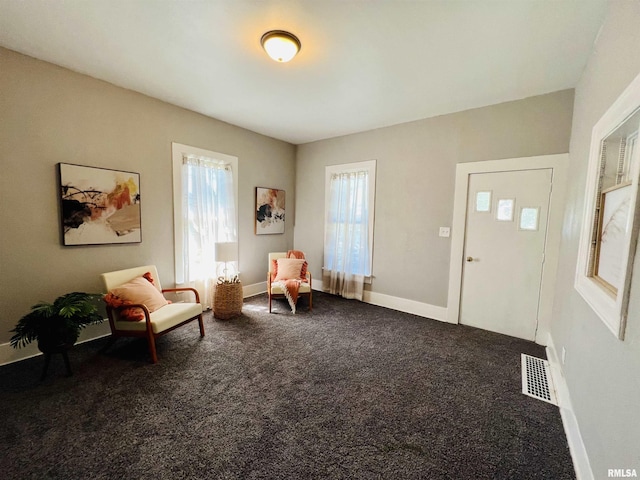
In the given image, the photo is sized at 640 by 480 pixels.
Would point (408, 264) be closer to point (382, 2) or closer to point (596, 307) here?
point (596, 307)

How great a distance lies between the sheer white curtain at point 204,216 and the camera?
11.6ft

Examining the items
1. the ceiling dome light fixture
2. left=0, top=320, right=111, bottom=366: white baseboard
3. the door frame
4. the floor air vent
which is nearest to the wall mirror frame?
the floor air vent

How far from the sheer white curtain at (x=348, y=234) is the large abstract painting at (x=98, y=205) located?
284cm

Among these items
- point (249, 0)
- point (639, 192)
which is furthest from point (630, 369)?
point (249, 0)

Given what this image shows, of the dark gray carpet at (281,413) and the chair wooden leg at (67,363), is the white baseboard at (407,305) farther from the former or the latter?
the chair wooden leg at (67,363)

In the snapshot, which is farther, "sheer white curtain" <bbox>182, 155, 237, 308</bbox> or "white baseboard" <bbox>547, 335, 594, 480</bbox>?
"sheer white curtain" <bbox>182, 155, 237, 308</bbox>

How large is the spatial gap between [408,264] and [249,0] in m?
3.39

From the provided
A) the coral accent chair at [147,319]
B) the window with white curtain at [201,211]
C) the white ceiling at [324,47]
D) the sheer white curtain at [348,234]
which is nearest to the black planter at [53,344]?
the coral accent chair at [147,319]

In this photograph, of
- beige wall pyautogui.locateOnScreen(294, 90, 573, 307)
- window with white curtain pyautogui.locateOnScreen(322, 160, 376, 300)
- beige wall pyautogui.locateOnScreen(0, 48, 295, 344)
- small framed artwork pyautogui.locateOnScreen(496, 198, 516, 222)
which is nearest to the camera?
beige wall pyautogui.locateOnScreen(0, 48, 295, 344)

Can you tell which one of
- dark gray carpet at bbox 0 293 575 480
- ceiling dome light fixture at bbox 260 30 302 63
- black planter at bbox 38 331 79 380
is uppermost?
ceiling dome light fixture at bbox 260 30 302 63

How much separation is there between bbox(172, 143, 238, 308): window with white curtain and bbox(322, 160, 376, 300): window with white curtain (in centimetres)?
164

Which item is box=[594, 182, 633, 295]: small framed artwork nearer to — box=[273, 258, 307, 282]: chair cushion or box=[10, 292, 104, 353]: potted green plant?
box=[273, 258, 307, 282]: chair cushion

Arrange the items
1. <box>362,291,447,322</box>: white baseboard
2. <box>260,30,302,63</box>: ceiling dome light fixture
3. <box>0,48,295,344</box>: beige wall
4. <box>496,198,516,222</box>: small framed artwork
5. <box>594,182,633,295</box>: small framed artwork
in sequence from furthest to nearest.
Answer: <box>362,291,447,322</box>: white baseboard
<box>496,198,516,222</box>: small framed artwork
<box>0,48,295,344</box>: beige wall
<box>260,30,302,63</box>: ceiling dome light fixture
<box>594,182,633,295</box>: small framed artwork

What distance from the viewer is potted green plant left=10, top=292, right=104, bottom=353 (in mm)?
2016
